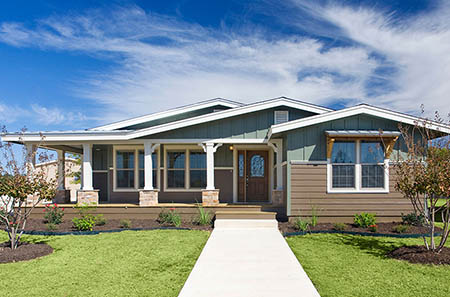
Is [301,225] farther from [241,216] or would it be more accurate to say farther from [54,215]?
[54,215]

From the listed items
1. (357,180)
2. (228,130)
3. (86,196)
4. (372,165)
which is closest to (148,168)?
(86,196)

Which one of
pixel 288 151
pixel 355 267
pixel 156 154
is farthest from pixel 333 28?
pixel 355 267

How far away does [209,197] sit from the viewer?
433 inches

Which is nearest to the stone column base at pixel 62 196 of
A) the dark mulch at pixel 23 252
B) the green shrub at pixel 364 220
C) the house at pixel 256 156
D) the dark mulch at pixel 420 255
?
the house at pixel 256 156

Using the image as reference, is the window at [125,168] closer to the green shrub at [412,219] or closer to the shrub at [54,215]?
the shrub at [54,215]

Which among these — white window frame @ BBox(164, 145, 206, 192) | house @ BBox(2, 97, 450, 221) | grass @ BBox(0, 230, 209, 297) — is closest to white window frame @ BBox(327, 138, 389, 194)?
house @ BBox(2, 97, 450, 221)

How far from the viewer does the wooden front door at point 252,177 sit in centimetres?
1305

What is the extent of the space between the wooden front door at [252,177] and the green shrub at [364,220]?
4.10 meters

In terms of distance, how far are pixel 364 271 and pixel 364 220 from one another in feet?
13.1

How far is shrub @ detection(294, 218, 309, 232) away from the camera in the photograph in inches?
361

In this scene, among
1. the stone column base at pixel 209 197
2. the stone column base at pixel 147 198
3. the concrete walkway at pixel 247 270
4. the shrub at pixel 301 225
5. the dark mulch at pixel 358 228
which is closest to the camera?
the concrete walkway at pixel 247 270

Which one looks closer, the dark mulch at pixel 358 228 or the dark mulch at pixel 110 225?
the dark mulch at pixel 358 228

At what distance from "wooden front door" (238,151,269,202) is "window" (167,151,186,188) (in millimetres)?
2257

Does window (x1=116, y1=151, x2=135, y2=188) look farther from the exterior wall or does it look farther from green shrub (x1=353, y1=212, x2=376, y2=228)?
green shrub (x1=353, y1=212, x2=376, y2=228)
